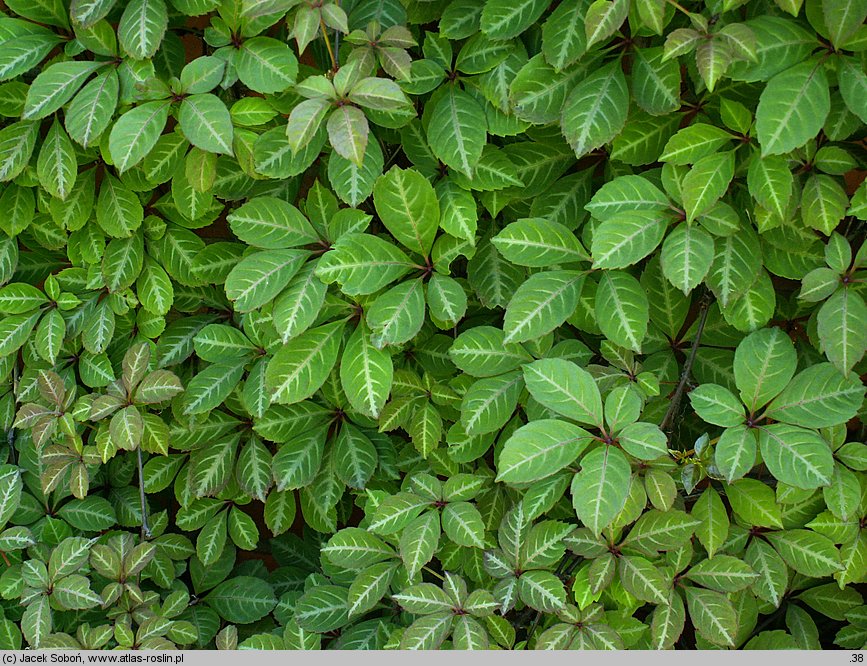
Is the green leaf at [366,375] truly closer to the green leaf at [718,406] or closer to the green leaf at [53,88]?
the green leaf at [718,406]

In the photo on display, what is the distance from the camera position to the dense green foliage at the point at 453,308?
4.23 feet

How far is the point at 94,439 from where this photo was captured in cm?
180

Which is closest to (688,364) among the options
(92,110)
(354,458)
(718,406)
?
(718,406)

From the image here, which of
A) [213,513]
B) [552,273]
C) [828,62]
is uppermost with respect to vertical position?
[828,62]

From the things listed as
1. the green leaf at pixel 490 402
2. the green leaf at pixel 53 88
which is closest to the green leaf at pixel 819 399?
the green leaf at pixel 490 402

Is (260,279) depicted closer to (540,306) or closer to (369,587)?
(540,306)

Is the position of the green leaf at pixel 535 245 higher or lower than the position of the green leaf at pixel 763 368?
higher

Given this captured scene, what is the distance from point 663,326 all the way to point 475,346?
1.21ft

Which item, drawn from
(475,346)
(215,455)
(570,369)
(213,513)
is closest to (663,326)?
(570,369)

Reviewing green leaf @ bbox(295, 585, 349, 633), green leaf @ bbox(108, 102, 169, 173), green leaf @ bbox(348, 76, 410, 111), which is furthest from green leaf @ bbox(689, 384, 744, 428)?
green leaf @ bbox(108, 102, 169, 173)

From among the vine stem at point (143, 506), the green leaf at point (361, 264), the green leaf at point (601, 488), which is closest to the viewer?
the green leaf at point (601, 488)

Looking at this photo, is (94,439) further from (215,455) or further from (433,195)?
(433,195)

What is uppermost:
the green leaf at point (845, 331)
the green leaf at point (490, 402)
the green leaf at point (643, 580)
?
the green leaf at point (845, 331)

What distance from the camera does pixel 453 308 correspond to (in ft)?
4.57
